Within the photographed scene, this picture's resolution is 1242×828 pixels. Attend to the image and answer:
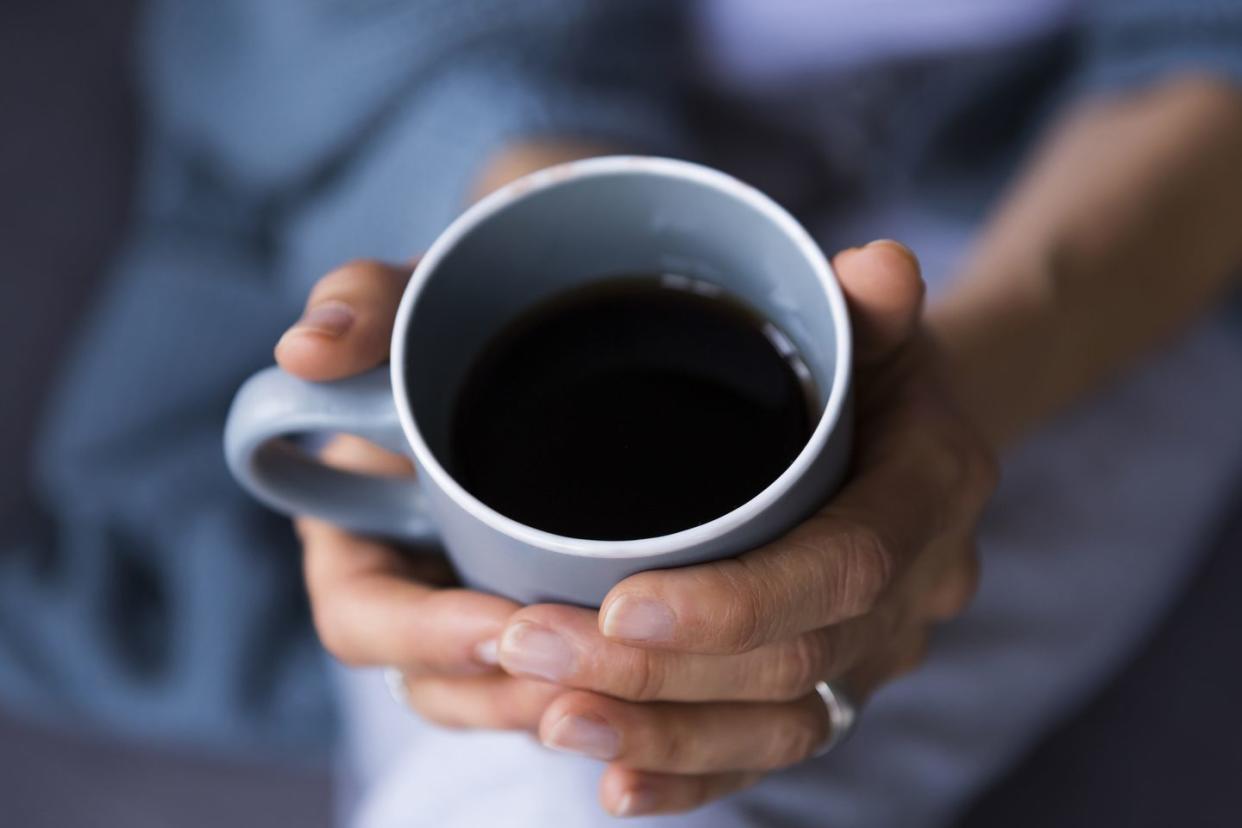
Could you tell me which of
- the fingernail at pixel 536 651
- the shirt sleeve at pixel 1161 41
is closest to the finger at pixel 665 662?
the fingernail at pixel 536 651

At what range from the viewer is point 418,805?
79 centimetres

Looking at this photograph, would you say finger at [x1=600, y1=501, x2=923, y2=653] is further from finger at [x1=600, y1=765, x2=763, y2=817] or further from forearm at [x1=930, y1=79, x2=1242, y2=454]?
forearm at [x1=930, y1=79, x2=1242, y2=454]

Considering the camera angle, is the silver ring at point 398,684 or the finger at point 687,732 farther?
the silver ring at point 398,684

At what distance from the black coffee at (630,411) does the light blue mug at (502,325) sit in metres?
0.01

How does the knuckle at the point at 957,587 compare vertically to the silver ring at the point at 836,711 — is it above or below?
above

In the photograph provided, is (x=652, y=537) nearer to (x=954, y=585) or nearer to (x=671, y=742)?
(x=671, y=742)

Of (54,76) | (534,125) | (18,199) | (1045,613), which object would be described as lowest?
(1045,613)

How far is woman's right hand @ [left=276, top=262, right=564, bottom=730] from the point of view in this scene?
0.54 metres

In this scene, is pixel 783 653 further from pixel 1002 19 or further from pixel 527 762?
pixel 1002 19

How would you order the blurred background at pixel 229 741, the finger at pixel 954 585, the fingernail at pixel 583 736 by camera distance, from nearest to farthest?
the fingernail at pixel 583 736 → the finger at pixel 954 585 → the blurred background at pixel 229 741

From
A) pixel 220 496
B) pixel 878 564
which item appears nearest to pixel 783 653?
pixel 878 564

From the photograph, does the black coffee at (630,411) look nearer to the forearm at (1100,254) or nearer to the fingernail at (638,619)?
the fingernail at (638,619)

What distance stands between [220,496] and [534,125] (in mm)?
464

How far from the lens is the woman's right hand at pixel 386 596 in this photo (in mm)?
542
